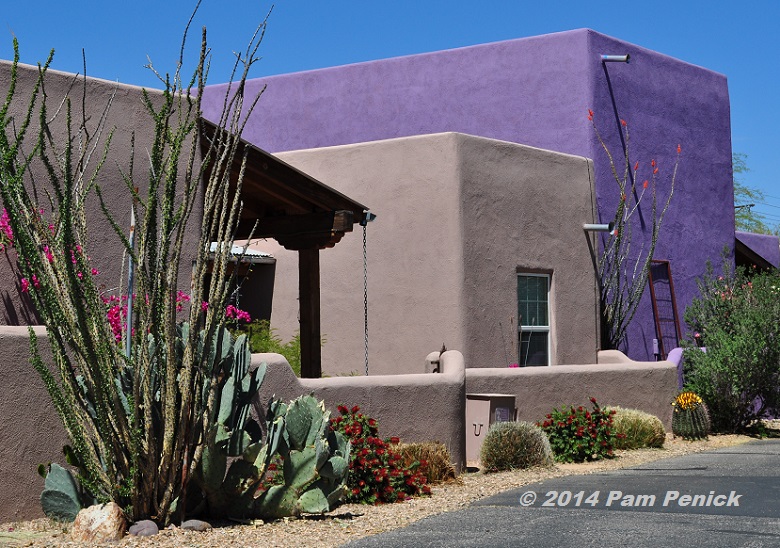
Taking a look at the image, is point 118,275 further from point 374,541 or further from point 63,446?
point 374,541

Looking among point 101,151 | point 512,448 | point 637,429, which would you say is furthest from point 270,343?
point 101,151

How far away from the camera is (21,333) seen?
9.12 meters

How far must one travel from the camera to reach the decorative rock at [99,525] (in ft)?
26.4

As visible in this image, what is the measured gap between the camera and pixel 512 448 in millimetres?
13070

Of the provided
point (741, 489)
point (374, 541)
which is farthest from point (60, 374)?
point (741, 489)

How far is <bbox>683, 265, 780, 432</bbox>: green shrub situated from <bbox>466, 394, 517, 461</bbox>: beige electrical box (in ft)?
18.6

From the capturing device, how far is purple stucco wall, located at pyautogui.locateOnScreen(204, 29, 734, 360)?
772 inches

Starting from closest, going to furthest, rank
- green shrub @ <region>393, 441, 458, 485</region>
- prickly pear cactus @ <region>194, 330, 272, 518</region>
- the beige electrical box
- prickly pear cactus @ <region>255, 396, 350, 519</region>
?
1. prickly pear cactus @ <region>194, 330, 272, 518</region>
2. prickly pear cactus @ <region>255, 396, 350, 519</region>
3. green shrub @ <region>393, 441, 458, 485</region>
4. the beige electrical box

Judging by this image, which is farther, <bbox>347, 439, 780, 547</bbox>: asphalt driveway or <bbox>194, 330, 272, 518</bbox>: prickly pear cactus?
<bbox>194, 330, 272, 518</bbox>: prickly pear cactus

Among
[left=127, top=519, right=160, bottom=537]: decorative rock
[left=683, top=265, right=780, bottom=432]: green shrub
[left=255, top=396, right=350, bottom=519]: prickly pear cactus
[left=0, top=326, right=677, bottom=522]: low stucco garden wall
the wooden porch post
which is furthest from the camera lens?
[left=683, top=265, right=780, bottom=432]: green shrub

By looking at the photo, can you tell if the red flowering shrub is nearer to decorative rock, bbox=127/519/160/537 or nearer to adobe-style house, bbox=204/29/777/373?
decorative rock, bbox=127/519/160/537

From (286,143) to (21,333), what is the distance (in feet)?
45.4

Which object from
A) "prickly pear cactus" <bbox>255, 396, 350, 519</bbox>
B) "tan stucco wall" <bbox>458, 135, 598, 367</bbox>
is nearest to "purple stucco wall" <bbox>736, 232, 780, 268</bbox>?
"tan stucco wall" <bbox>458, 135, 598, 367</bbox>

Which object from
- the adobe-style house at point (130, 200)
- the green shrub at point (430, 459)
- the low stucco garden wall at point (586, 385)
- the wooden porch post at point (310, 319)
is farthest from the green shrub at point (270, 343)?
the green shrub at point (430, 459)
